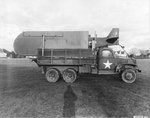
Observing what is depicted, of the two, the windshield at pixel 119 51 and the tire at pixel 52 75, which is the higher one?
the windshield at pixel 119 51

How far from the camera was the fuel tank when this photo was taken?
23.9 feet

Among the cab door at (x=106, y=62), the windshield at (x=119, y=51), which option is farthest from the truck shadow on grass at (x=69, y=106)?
the windshield at (x=119, y=51)

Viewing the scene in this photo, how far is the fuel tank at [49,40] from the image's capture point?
729cm

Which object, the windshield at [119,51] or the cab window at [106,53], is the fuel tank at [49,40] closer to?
the cab window at [106,53]

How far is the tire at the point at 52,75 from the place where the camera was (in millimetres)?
7352

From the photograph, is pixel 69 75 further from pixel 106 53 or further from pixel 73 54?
pixel 106 53

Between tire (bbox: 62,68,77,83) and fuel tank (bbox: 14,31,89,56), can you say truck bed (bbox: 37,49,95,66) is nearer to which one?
fuel tank (bbox: 14,31,89,56)

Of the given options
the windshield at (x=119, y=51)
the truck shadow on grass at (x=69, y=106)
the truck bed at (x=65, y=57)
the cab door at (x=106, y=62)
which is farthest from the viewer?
the windshield at (x=119, y=51)

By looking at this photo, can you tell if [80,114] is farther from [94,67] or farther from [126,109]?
[94,67]

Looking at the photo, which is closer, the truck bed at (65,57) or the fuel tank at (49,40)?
the truck bed at (65,57)

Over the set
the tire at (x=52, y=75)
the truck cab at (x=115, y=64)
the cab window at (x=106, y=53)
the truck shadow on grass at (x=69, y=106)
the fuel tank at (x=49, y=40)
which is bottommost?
the truck shadow on grass at (x=69, y=106)

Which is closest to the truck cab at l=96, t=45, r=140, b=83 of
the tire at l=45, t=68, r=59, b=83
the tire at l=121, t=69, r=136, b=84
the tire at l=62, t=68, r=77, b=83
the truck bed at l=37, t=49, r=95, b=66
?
the tire at l=121, t=69, r=136, b=84

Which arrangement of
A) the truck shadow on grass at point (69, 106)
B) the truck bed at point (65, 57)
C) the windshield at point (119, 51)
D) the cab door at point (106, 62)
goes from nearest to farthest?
the truck shadow on grass at point (69, 106)
the truck bed at point (65, 57)
the cab door at point (106, 62)
the windshield at point (119, 51)

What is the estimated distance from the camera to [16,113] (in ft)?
11.6
